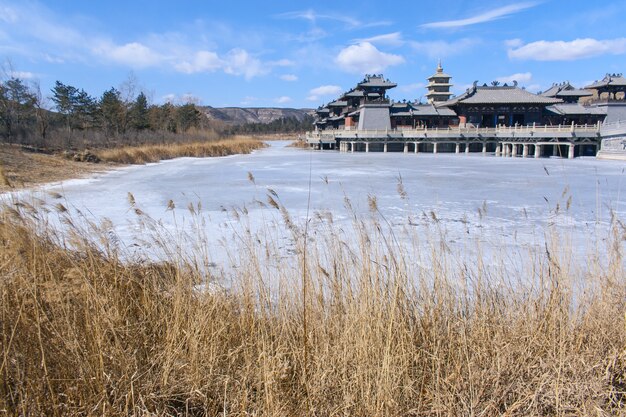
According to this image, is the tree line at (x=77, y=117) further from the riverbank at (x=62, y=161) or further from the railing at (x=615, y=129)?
the railing at (x=615, y=129)

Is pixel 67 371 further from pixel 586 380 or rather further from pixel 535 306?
pixel 535 306

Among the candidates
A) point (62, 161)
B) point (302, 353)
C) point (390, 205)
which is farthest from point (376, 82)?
point (302, 353)

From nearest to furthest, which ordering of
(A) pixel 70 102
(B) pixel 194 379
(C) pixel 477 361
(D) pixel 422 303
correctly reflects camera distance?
(B) pixel 194 379, (C) pixel 477 361, (D) pixel 422 303, (A) pixel 70 102

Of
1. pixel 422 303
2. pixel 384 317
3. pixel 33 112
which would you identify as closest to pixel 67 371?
pixel 384 317

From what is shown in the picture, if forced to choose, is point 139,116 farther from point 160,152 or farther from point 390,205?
point 390,205

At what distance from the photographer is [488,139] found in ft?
129

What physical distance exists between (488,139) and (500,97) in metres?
6.27

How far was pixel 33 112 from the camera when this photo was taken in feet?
98.6

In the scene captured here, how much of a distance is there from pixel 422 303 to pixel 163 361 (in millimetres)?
1803

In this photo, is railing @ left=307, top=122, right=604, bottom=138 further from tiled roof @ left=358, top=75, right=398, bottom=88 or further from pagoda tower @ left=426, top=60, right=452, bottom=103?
pagoda tower @ left=426, top=60, right=452, bottom=103

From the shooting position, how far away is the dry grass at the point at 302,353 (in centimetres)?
199

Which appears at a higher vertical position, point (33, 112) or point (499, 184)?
point (33, 112)

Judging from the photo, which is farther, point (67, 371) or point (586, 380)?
point (586, 380)

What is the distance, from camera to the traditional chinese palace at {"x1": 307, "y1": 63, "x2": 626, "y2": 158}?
38.0m
